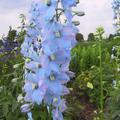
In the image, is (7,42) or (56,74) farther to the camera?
(7,42)


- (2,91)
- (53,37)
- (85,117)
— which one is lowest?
(85,117)

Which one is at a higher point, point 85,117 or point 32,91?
point 32,91

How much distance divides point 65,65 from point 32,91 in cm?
24

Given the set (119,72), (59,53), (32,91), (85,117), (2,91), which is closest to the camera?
(59,53)

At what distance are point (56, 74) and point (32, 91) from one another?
0.56 feet

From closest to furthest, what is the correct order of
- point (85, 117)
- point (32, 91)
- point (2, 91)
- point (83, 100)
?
point (32, 91)
point (2, 91)
point (85, 117)
point (83, 100)

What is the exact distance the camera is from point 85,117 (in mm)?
8000

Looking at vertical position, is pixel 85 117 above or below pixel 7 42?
below

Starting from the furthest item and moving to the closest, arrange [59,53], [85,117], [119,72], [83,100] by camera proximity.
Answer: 1. [83,100]
2. [85,117]
3. [119,72]
4. [59,53]

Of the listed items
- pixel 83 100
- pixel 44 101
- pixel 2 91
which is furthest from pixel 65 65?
pixel 83 100

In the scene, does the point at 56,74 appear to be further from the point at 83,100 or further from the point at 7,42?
the point at 83,100

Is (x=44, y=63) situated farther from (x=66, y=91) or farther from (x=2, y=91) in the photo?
(x=2, y=91)

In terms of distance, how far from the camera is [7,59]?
8086mm

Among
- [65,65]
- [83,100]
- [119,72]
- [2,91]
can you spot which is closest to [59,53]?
[65,65]
